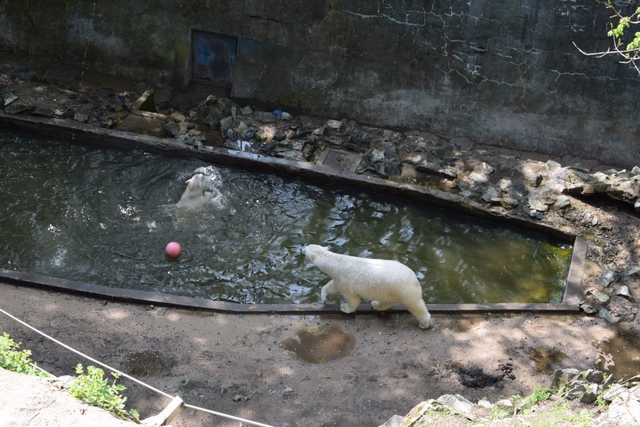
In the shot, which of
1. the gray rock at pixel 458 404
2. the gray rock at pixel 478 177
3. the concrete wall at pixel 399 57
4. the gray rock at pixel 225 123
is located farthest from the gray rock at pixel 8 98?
the gray rock at pixel 458 404

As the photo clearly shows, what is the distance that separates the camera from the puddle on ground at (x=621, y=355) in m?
7.80

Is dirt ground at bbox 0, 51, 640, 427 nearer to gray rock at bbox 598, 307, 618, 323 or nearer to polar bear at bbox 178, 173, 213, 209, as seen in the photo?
gray rock at bbox 598, 307, 618, 323

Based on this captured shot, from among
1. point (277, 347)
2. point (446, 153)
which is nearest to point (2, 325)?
point (277, 347)

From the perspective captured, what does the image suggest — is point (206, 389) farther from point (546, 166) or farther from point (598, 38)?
point (598, 38)

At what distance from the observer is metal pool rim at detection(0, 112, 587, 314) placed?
820 cm

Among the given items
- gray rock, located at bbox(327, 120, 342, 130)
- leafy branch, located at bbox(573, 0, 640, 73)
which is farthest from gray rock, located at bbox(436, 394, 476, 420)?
gray rock, located at bbox(327, 120, 342, 130)

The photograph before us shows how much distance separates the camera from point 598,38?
11500 millimetres

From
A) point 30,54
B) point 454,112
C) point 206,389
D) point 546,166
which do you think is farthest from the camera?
point 30,54

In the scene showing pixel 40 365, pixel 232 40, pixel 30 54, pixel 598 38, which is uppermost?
pixel 598 38

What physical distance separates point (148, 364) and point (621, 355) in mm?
5340

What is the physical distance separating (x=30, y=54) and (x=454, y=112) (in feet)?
27.1

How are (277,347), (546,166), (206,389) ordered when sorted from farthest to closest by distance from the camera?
(546,166) → (277,347) → (206,389)

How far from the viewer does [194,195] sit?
9891mm

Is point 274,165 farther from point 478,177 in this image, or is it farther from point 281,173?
point 478,177
